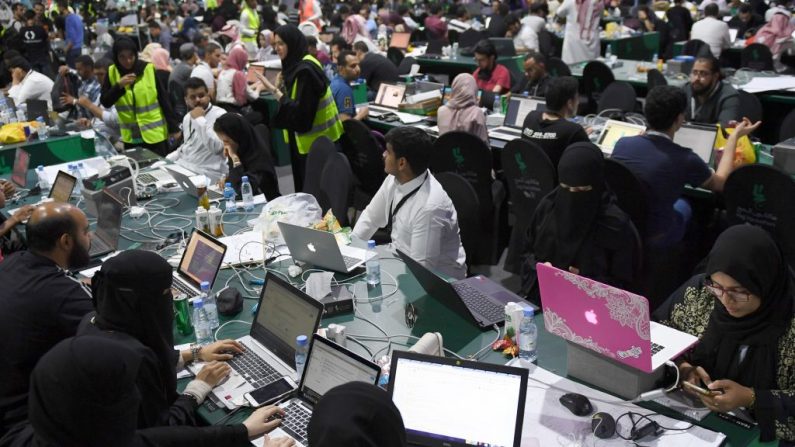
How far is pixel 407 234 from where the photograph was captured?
3752 millimetres

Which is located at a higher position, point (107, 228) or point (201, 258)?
point (201, 258)

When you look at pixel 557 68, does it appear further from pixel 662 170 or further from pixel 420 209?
pixel 420 209

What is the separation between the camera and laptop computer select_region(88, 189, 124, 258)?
13.6 feet

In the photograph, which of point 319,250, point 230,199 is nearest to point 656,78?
point 230,199

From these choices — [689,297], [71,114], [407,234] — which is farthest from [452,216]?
[71,114]

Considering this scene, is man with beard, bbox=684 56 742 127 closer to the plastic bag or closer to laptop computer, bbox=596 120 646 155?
laptop computer, bbox=596 120 646 155

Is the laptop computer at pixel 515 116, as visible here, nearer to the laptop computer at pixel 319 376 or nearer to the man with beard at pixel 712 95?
the man with beard at pixel 712 95

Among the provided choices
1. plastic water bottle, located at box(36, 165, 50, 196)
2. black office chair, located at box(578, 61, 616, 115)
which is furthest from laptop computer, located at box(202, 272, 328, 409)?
black office chair, located at box(578, 61, 616, 115)

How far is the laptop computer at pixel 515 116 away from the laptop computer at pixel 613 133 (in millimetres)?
878

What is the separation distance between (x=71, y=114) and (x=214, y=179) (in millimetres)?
3163

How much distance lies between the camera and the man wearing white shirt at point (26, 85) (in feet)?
25.8

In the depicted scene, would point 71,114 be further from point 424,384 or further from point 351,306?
point 424,384

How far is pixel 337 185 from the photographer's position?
4.64 metres

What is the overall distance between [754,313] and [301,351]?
163cm
